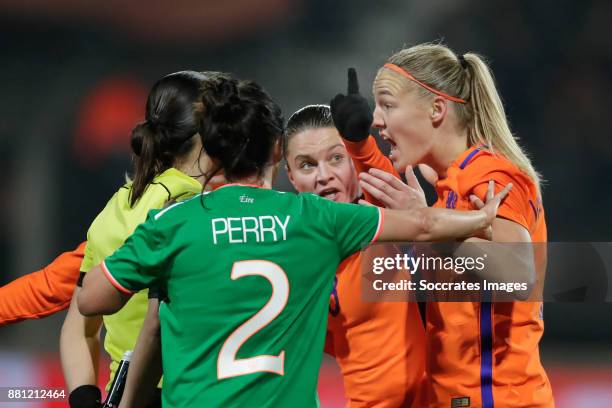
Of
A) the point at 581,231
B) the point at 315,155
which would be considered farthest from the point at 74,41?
the point at 315,155

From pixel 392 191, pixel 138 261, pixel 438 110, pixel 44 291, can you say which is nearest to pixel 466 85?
pixel 438 110

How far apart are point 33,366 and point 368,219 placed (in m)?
4.53

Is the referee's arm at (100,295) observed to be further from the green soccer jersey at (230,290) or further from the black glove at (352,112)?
the black glove at (352,112)

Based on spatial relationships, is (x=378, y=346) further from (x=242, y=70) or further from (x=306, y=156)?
(x=242, y=70)

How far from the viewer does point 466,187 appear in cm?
213

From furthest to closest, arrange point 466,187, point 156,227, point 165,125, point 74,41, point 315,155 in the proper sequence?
point 74,41, point 315,155, point 165,125, point 466,187, point 156,227

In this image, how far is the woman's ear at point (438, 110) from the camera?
238cm

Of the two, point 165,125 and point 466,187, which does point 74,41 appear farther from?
point 466,187

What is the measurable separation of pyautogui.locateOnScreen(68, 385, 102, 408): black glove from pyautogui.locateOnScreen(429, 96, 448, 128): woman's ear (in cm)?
116

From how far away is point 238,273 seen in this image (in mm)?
1784

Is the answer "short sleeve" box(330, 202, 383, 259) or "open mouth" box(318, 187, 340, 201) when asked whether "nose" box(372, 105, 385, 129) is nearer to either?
"open mouth" box(318, 187, 340, 201)

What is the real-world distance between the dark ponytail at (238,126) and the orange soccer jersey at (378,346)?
60 centimetres

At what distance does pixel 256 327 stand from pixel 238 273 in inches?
4.7

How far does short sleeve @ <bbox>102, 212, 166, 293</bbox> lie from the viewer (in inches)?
70.1
